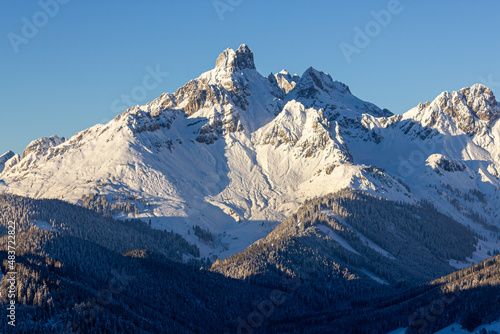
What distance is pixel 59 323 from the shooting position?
16875 cm

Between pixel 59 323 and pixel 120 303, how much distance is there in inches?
1194

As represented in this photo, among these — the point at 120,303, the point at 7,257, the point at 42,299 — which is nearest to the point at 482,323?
the point at 120,303

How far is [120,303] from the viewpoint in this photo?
648 ft

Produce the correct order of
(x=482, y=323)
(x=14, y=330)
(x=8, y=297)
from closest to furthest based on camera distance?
(x=14, y=330), (x=8, y=297), (x=482, y=323)

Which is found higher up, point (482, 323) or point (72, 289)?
point (72, 289)

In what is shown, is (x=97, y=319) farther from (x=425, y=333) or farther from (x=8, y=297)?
(x=425, y=333)

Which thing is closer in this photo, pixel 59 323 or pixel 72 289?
pixel 59 323

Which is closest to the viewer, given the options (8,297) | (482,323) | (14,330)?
(14,330)

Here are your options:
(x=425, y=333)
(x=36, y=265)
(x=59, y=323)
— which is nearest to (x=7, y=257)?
(x=36, y=265)

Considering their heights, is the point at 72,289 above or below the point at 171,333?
above

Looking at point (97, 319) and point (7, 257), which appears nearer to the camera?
point (97, 319)

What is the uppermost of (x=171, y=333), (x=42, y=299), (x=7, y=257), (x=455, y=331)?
(x=7, y=257)

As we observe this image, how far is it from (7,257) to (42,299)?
26.8 m

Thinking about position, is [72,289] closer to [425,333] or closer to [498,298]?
[425,333]
